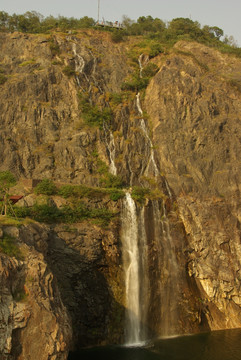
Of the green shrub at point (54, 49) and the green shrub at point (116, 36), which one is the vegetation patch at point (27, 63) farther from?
the green shrub at point (116, 36)

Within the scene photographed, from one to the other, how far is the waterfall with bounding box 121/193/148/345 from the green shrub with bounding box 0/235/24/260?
1268cm

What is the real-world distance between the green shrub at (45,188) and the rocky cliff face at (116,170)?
440 cm

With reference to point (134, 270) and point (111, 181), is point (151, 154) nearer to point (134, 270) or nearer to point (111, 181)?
point (111, 181)

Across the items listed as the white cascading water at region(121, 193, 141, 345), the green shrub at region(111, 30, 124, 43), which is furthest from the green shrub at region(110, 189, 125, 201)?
the green shrub at region(111, 30, 124, 43)

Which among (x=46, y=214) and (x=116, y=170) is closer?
(x=46, y=214)

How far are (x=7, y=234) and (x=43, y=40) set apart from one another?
1617 inches

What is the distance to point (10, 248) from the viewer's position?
18.8m

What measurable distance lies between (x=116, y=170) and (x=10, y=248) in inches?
854

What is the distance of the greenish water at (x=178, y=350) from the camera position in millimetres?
23297

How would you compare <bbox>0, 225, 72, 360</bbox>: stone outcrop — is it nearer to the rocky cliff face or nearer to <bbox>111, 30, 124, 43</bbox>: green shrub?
the rocky cliff face

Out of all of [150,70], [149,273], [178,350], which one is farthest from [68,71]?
[178,350]

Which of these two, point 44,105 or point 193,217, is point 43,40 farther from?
point 193,217

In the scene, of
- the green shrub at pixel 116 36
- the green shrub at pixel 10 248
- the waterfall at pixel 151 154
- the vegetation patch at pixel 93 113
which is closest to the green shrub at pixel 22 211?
the green shrub at pixel 10 248

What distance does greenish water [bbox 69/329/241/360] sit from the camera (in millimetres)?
23297
